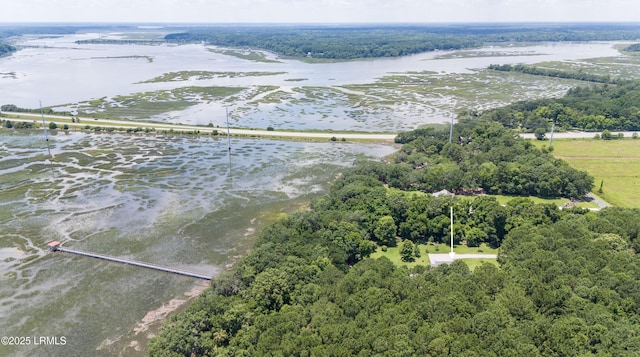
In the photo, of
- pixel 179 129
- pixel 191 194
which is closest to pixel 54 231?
pixel 191 194

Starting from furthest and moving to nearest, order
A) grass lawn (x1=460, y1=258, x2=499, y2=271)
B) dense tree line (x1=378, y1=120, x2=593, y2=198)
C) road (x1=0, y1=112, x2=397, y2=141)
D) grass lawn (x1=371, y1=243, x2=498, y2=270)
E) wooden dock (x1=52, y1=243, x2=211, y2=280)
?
road (x1=0, y1=112, x2=397, y2=141) < dense tree line (x1=378, y1=120, x2=593, y2=198) < grass lawn (x1=371, y1=243, x2=498, y2=270) < grass lawn (x1=460, y1=258, x2=499, y2=271) < wooden dock (x1=52, y1=243, x2=211, y2=280)

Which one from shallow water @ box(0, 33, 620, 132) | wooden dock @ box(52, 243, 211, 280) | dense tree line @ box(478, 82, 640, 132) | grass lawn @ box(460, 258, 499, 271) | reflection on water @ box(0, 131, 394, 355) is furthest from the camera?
shallow water @ box(0, 33, 620, 132)

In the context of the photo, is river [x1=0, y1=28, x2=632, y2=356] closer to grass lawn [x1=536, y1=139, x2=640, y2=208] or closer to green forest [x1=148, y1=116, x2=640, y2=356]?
green forest [x1=148, y1=116, x2=640, y2=356]

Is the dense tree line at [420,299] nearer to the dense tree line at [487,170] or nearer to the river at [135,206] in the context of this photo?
the river at [135,206]

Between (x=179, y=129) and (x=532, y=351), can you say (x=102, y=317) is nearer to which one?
(x=532, y=351)

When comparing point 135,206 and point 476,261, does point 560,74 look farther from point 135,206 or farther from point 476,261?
point 135,206

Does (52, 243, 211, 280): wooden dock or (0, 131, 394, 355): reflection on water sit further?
(52, 243, 211, 280): wooden dock

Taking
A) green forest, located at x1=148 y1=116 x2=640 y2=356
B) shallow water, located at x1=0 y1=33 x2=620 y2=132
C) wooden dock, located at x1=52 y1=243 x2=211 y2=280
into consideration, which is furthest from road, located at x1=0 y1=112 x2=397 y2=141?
wooden dock, located at x1=52 y1=243 x2=211 y2=280
